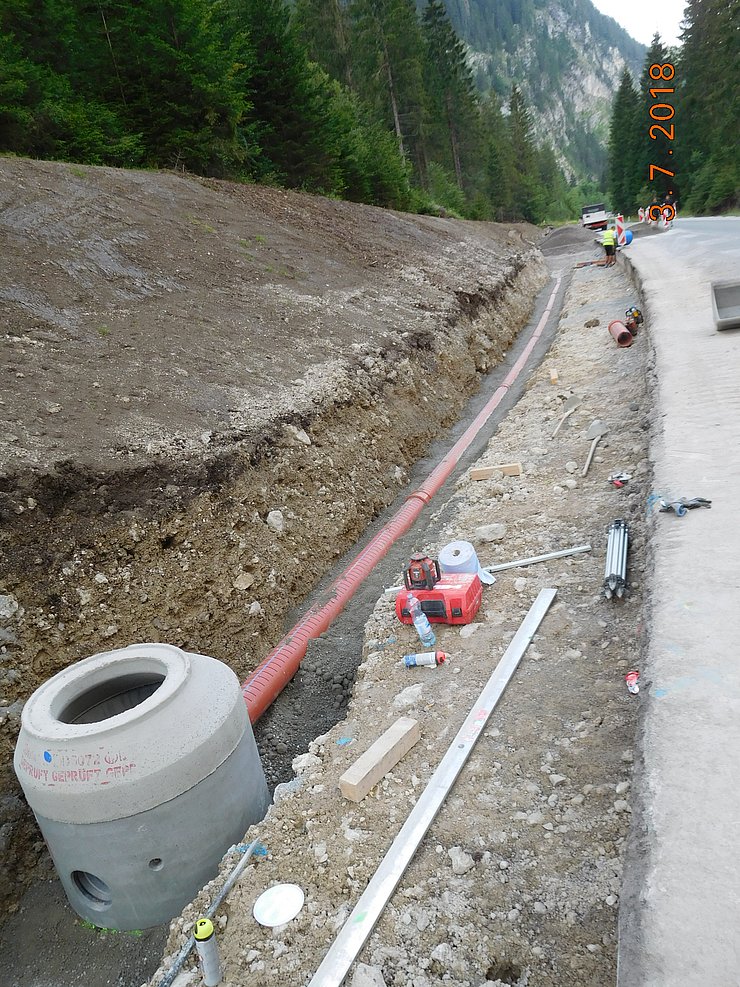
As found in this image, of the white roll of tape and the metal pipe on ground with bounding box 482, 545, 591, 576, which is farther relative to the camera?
the metal pipe on ground with bounding box 482, 545, 591, 576

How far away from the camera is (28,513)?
5.11 m

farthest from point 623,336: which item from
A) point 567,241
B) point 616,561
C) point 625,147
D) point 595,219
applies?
point 625,147

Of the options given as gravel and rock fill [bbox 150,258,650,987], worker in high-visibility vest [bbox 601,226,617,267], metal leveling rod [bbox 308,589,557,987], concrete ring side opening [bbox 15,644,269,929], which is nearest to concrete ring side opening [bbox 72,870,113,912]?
concrete ring side opening [bbox 15,644,269,929]

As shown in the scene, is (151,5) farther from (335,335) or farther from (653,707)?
(653,707)

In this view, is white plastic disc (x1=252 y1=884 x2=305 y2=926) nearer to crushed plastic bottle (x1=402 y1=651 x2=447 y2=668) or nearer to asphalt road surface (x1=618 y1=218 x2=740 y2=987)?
asphalt road surface (x1=618 y1=218 x2=740 y2=987)

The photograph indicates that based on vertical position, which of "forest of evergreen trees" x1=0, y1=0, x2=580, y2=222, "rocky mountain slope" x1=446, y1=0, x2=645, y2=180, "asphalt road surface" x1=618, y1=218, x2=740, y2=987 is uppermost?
"rocky mountain slope" x1=446, y1=0, x2=645, y2=180

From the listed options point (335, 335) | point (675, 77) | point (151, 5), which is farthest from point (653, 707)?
point (675, 77)

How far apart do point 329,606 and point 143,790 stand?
10.5 ft

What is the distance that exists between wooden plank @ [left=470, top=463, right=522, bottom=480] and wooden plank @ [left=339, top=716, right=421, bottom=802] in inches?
182

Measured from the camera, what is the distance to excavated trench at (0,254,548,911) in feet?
15.7

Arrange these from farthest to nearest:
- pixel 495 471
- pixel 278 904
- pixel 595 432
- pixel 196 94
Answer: pixel 196 94, pixel 595 432, pixel 495 471, pixel 278 904

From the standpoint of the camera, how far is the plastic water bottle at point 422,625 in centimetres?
514

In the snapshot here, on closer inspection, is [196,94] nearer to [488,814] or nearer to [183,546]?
[183,546]

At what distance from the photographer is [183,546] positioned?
19.6 feet
